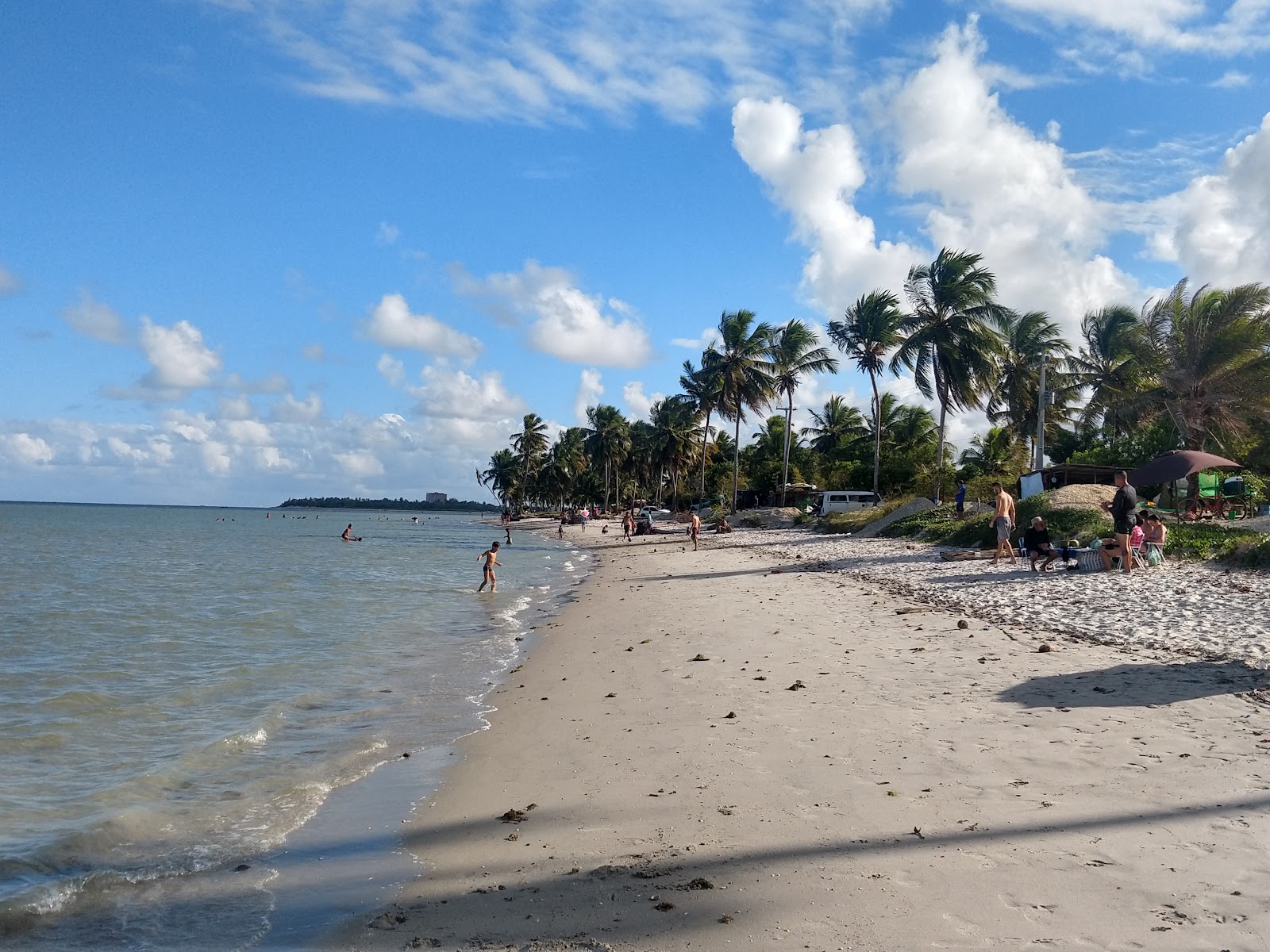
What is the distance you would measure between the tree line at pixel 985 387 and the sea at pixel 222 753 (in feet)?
81.6

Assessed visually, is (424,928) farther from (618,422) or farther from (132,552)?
(618,422)

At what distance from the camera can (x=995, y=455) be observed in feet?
174

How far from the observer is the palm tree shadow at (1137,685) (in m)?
7.23

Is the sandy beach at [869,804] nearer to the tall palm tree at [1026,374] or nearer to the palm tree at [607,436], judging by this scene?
the tall palm tree at [1026,374]

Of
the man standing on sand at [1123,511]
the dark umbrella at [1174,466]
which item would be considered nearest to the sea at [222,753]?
the man standing on sand at [1123,511]

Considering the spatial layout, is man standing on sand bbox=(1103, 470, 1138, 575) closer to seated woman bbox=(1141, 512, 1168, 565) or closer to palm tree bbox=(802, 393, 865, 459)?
seated woman bbox=(1141, 512, 1168, 565)

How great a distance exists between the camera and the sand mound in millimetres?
22453

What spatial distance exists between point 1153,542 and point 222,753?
1587 cm

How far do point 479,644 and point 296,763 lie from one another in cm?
697

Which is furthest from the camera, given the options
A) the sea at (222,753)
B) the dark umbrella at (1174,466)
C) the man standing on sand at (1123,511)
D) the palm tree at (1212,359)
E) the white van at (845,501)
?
the white van at (845,501)

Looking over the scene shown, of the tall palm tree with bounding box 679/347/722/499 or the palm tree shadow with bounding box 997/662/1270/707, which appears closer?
the palm tree shadow with bounding box 997/662/1270/707

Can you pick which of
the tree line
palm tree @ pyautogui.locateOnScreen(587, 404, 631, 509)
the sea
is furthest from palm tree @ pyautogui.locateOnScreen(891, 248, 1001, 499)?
palm tree @ pyautogui.locateOnScreen(587, 404, 631, 509)

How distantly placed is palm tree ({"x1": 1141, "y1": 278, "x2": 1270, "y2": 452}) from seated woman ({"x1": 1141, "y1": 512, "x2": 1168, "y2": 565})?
55.5ft

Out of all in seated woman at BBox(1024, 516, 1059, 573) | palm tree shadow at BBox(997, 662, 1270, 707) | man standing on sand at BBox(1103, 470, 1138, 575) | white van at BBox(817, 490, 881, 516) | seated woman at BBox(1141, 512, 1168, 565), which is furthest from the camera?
white van at BBox(817, 490, 881, 516)
